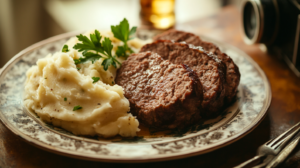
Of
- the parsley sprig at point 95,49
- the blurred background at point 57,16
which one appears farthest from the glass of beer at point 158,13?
the parsley sprig at point 95,49

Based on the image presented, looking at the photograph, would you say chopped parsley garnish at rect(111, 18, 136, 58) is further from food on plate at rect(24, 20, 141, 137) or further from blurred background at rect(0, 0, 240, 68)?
blurred background at rect(0, 0, 240, 68)

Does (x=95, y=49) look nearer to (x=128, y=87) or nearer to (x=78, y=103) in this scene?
(x=128, y=87)

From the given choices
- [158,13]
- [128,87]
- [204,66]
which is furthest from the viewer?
[158,13]

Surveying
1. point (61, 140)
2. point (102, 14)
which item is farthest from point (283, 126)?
point (102, 14)

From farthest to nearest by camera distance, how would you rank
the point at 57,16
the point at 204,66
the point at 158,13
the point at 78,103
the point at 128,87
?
the point at 57,16
the point at 158,13
the point at 204,66
the point at 128,87
the point at 78,103

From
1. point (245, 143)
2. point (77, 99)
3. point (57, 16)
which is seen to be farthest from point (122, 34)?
point (57, 16)

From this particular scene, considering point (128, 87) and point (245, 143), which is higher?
point (128, 87)

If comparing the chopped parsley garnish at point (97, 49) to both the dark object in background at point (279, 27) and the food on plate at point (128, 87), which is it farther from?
the dark object in background at point (279, 27)

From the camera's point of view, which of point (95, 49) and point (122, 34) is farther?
point (122, 34)
